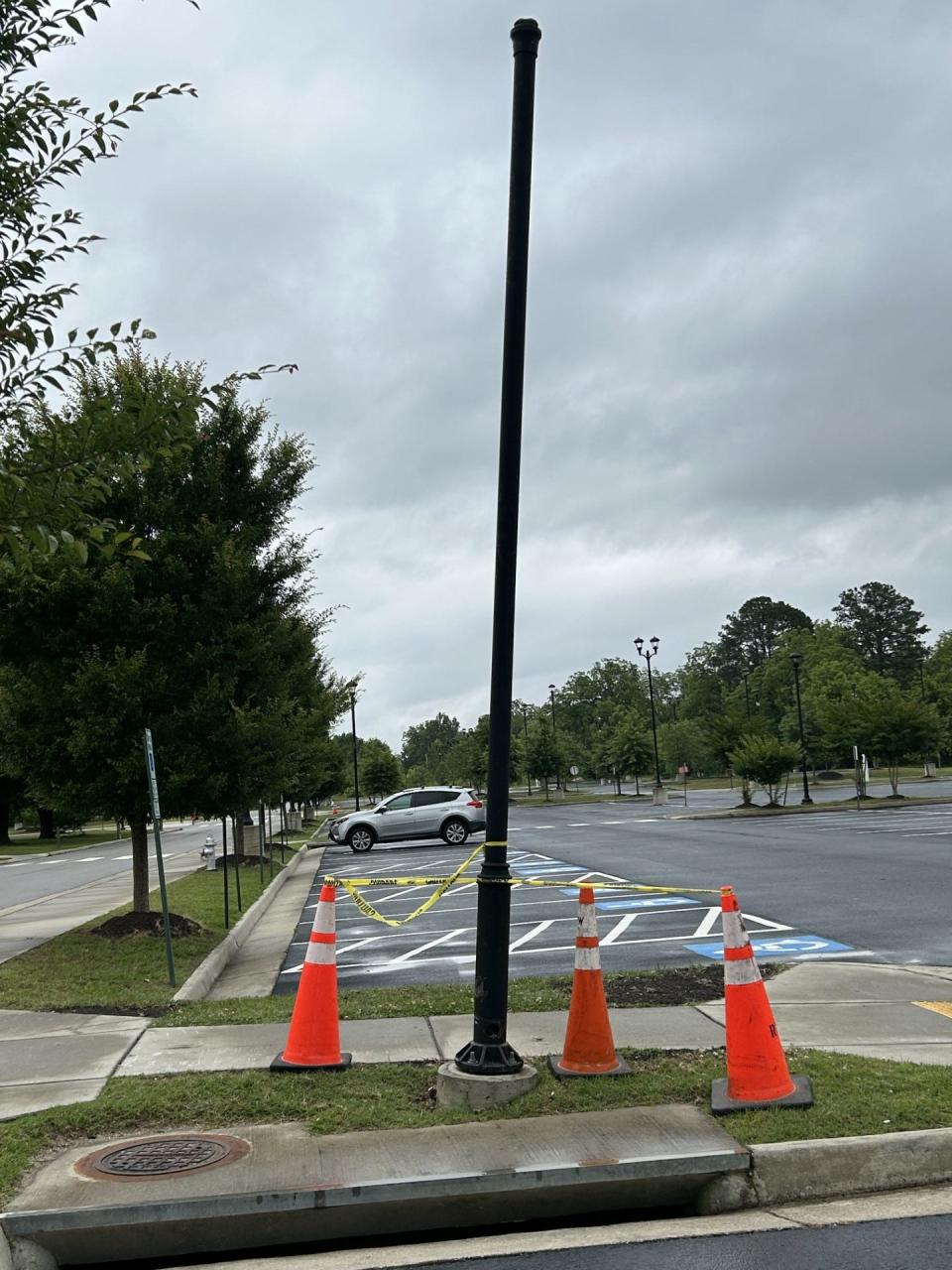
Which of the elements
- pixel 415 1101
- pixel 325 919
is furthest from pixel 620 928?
pixel 415 1101

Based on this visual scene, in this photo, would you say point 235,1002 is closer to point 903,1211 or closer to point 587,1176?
point 587,1176

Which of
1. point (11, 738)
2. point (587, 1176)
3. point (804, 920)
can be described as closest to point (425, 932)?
point (804, 920)

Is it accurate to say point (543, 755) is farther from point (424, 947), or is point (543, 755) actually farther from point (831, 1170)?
point (831, 1170)

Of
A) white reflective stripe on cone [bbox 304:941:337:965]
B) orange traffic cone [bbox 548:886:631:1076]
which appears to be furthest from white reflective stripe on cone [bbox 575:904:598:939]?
white reflective stripe on cone [bbox 304:941:337:965]

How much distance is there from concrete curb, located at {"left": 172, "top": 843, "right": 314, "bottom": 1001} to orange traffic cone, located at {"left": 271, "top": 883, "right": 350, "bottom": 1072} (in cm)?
286

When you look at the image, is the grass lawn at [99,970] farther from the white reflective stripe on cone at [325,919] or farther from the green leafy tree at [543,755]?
the green leafy tree at [543,755]

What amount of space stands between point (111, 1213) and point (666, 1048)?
130 inches

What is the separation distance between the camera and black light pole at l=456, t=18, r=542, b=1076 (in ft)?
19.0

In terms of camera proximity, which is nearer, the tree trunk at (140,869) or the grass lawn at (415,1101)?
the grass lawn at (415,1101)

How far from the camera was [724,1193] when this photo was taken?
461 centimetres

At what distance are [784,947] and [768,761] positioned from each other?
114 ft

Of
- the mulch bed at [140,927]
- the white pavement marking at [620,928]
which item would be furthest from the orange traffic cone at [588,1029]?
the mulch bed at [140,927]

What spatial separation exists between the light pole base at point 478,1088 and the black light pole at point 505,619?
67 mm

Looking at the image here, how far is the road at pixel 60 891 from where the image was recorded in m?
14.9
